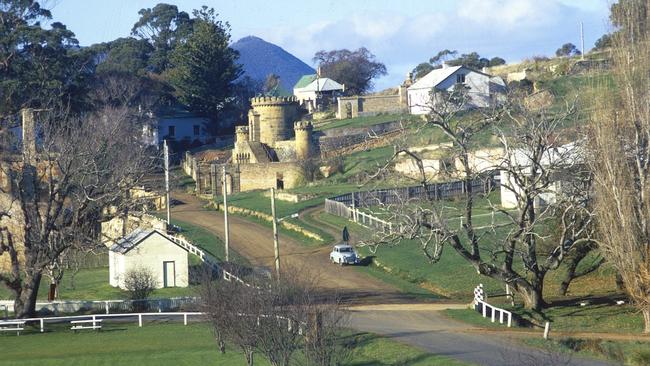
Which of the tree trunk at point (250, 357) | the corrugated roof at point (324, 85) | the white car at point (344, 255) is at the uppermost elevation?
the corrugated roof at point (324, 85)

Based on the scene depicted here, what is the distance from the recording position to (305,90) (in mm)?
123938

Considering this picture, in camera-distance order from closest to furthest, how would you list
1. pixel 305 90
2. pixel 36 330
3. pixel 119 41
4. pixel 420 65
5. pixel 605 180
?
pixel 605 180 → pixel 36 330 → pixel 305 90 → pixel 119 41 → pixel 420 65

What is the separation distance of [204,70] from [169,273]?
57.2m

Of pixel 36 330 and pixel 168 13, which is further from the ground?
pixel 168 13

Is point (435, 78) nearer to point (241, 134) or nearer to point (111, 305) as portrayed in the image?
point (241, 134)

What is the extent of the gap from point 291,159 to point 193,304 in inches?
1961

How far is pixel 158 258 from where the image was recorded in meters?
51.0

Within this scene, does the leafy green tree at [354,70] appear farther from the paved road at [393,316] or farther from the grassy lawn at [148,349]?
the grassy lawn at [148,349]

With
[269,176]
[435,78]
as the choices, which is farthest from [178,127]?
[435,78]

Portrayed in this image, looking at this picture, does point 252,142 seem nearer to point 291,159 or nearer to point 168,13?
point 291,159

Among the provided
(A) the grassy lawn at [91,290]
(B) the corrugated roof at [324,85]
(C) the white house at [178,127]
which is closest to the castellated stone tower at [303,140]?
(C) the white house at [178,127]

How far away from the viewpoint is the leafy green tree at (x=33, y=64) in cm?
8431

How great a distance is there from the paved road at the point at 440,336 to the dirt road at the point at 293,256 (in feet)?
8.88

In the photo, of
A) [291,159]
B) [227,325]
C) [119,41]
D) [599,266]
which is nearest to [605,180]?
[599,266]
